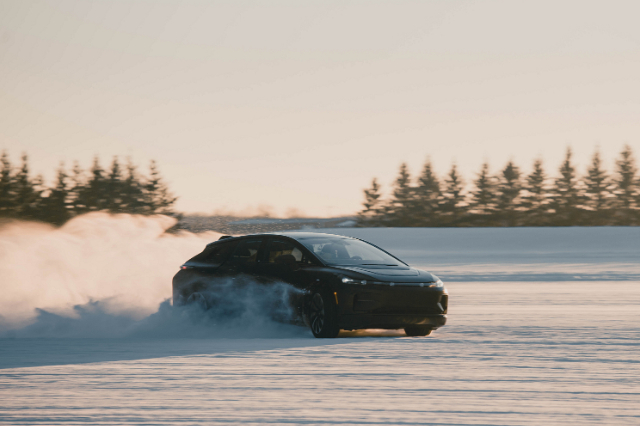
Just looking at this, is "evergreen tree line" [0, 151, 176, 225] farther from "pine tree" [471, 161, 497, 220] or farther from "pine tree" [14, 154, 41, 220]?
"pine tree" [471, 161, 497, 220]

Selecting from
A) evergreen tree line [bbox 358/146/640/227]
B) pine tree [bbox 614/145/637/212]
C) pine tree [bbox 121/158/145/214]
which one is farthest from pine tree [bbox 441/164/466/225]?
pine tree [bbox 121/158/145/214]

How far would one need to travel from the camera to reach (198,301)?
12.4 metres

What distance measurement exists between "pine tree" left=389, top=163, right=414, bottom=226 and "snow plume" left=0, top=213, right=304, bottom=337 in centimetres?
6027

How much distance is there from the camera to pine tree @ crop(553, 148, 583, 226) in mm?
78375

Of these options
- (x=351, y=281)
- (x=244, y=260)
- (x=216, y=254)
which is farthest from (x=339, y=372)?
(x=216, y=254)

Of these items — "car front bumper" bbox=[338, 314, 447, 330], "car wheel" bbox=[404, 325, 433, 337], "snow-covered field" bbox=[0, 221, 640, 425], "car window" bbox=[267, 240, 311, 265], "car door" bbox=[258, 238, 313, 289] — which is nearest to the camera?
"snow-covered field" bbox=[0, 221, 640, 425]

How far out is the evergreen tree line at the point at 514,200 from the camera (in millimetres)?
76812

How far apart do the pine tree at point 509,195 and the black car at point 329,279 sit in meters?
66.5

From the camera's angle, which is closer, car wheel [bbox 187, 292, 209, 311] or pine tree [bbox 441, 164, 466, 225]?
car wheel [bbox 187, 292, 209, 311]

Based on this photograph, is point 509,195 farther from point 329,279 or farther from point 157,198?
point 329,279

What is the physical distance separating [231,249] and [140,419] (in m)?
6.30

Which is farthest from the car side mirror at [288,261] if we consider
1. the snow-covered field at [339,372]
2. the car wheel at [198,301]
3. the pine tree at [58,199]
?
the pine tree at [58,199]

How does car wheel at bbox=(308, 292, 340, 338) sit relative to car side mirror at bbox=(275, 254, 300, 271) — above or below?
below

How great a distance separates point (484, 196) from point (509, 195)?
233cm
